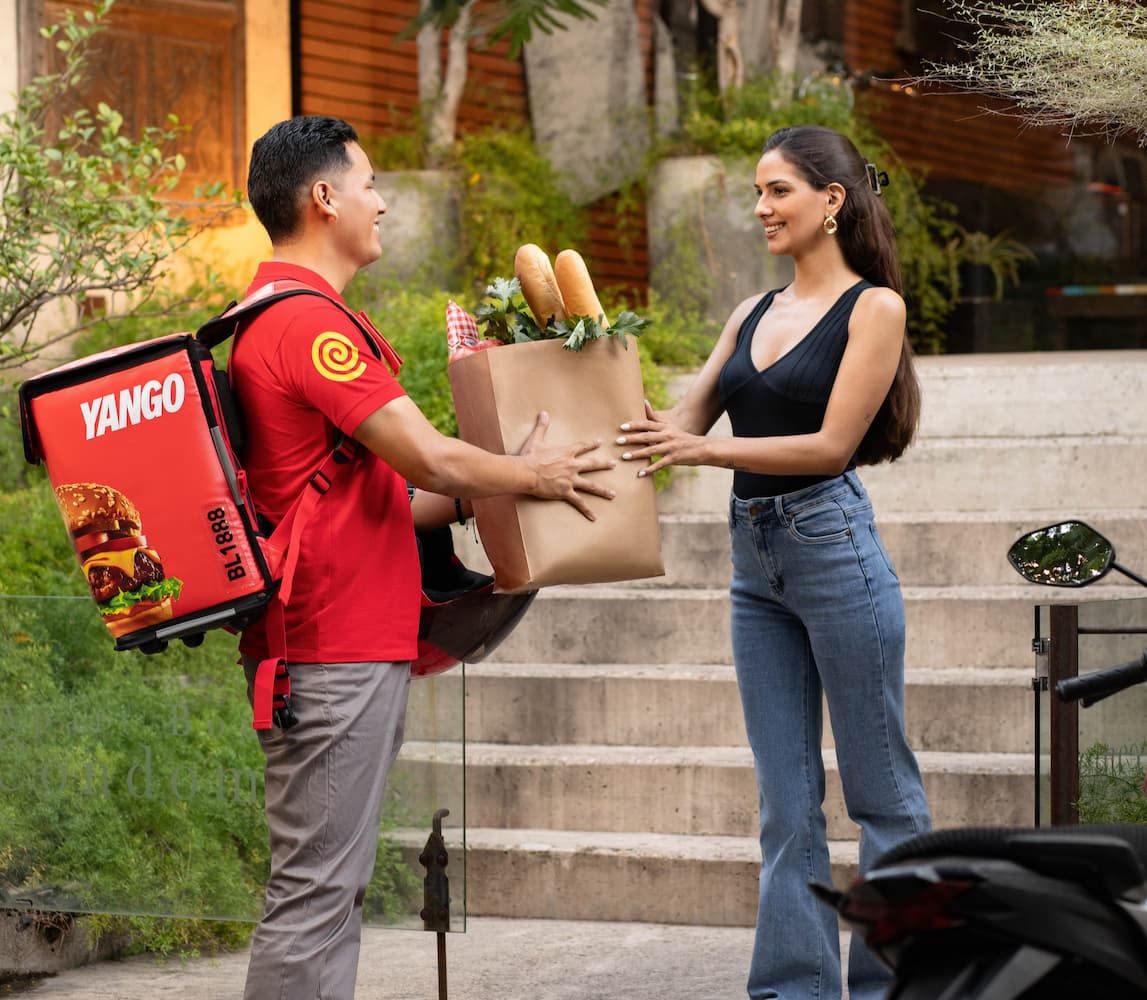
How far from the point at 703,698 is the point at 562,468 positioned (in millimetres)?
2531

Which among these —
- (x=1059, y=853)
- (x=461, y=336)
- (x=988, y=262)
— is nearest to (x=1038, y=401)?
(x=988, y=262)

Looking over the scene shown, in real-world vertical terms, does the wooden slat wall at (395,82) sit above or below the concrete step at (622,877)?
above

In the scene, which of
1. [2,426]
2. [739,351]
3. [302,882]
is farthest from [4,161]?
[302,882]

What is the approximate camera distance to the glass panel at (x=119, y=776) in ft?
12.9

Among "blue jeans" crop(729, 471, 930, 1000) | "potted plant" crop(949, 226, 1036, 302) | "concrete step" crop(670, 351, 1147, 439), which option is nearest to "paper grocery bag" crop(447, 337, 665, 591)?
"blue jeans" crop(729, 471, 930, 1000)

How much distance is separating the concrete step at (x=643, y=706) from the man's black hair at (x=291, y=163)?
2817 millimetres

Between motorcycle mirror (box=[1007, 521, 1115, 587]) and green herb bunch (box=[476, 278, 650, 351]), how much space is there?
0.79 m

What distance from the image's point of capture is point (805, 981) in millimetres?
3203

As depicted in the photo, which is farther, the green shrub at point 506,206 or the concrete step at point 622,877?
the green shrub at point 506,206

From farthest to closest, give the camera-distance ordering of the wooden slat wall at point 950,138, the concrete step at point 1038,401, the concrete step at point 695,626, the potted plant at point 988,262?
the wooden slat wall at point 950,138 < the potted plant at point 988,262 < the concrete step at point 1038,401 < the concrete step at point 695,626

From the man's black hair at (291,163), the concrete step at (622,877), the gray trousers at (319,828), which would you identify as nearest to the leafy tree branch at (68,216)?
the concrete step at (622,877)

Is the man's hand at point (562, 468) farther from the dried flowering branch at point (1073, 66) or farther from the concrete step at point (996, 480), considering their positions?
the concrete step at point (996, 480)

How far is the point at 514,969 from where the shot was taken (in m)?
4.17

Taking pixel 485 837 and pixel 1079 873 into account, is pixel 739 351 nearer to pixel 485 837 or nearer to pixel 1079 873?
pixel 1079 873
